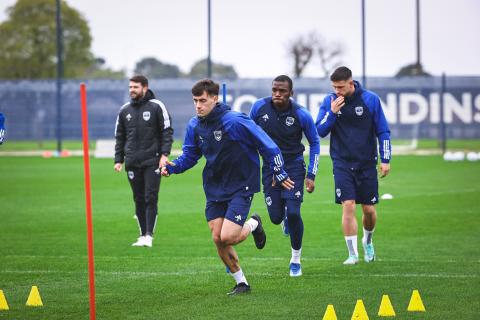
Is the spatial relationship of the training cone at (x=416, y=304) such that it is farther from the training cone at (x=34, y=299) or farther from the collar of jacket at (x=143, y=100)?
the collar of jacket at (x=143, y=100)

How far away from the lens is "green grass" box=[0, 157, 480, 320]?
8.53 meters

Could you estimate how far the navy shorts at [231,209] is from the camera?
29.8 ft

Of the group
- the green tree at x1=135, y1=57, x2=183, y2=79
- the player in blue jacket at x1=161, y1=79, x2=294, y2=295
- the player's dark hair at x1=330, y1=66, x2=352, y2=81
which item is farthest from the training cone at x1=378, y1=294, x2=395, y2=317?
the green tree at x1=135, y1=57, x2=183, y2=79

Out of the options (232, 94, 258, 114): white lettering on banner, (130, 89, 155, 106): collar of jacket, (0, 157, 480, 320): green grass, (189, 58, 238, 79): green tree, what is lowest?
(0, 157, 480, 320): green grass

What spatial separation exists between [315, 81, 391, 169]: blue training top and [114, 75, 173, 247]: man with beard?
2.85 meters

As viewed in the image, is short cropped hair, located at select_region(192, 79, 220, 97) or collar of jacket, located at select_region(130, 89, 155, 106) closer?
short cropped hair, located at select_region(192, 79, 220, 97)

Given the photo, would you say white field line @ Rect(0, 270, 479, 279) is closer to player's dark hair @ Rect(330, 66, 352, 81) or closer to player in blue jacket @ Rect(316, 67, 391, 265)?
player in blue jacket @ Rect(316, 67, 391, 265)

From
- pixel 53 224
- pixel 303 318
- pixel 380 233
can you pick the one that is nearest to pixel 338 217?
pixel 380 233

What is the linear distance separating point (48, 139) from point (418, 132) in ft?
51.9

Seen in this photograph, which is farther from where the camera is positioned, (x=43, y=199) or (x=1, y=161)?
(x=1, y=161)

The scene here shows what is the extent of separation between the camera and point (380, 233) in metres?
14.1

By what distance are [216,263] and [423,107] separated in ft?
95.8

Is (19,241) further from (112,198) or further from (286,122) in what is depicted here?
(112,198)

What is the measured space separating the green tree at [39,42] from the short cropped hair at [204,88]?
186 feet
